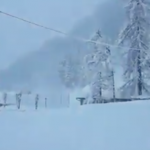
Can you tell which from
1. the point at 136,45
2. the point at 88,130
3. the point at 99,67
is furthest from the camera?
the point at 99,67

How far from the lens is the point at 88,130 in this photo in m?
10.6

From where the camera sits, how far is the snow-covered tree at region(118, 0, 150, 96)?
2170 centimetres

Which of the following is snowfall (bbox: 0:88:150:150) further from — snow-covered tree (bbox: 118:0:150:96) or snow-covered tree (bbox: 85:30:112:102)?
snow-covered tree (bbox: 85:30:112:102)

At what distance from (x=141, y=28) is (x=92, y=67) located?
24.9 ft

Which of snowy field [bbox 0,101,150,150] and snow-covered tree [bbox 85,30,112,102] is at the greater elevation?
snow-covered tree [bbox 85,30,112,102]

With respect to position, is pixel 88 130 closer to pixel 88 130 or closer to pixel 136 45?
pixel 88 130

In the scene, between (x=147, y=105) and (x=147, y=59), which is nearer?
(x=147, y=105)

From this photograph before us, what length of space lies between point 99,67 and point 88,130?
1794cm

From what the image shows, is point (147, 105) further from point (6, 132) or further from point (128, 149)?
point (6, 132)

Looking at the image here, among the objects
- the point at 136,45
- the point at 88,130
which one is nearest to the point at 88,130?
the point at 88,130

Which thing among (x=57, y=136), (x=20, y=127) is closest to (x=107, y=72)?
(x=20, y=127)

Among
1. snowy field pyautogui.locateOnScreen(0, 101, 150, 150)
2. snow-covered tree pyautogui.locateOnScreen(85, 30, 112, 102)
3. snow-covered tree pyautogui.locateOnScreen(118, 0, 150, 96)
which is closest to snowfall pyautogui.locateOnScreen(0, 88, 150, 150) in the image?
snowy field pyautogui.locateOnScreen(0, 101, 150, 150)

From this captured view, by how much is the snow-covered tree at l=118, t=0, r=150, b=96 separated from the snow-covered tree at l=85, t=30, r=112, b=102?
5.16 metres

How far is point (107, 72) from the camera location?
28.3 meters
